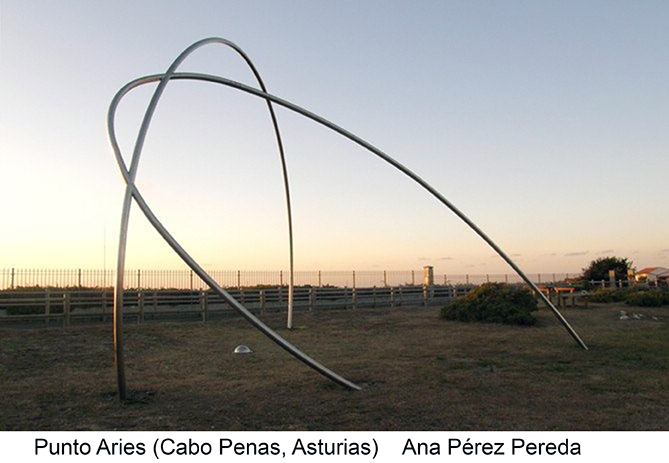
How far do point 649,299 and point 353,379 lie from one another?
22737mm

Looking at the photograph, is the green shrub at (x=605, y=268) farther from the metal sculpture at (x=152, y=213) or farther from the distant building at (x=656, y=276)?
the metal sculpture at (x=152, y=213)

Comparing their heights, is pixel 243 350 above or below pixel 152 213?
below

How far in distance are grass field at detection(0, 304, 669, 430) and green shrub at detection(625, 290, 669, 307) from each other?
33.8 feet

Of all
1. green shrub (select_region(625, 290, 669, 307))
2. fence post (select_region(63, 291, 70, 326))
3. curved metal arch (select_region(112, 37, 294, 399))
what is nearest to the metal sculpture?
curved metal arch (select_region(112, 37, 294, 399))

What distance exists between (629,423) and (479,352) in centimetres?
607

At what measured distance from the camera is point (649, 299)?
1054 inches

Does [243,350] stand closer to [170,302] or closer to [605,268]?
[170,302]

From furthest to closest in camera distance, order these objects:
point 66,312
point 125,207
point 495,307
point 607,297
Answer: point 607,297 → point 495,307 → point 66,312 → point 125,207

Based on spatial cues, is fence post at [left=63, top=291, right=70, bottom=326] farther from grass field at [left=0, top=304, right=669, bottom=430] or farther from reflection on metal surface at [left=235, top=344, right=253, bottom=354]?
reflection on metal surface at [left=235, top=344, right=253, bottom=354]

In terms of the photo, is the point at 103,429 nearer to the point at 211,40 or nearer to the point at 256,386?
the point at 256,386

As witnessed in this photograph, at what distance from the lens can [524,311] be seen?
1952cm

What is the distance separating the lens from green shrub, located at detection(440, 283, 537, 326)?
1941cm

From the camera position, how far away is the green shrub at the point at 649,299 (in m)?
26.7

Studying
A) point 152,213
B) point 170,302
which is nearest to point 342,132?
point 152,213
